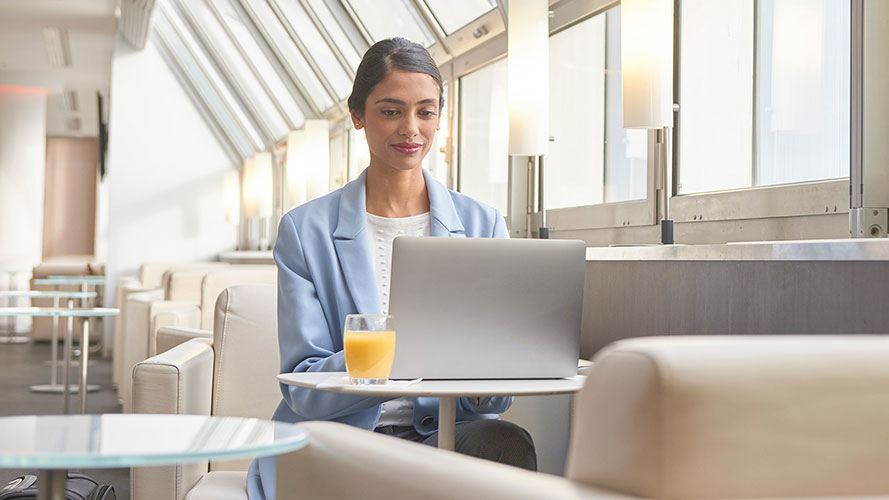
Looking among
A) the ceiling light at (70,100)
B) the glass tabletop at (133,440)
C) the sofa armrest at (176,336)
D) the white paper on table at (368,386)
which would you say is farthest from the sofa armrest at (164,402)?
the ceiling light at (70,100)

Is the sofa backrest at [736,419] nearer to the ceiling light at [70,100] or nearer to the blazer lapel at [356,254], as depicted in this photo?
the blazer lapel at [356,254]

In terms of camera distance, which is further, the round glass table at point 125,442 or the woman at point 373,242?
the woman at point 373,242

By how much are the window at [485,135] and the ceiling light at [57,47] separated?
5595 mm

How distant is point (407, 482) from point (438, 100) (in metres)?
1.07

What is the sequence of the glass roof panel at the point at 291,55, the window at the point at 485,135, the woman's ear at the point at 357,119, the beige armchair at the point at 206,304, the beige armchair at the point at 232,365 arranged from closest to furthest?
the woman's ear at the point at 357,119 → the beige armchair at the point at 232,365 → the beige armchair at the point at 206,304 → the window at the point at 485,135 → the glass roof panel at the point at 291,55

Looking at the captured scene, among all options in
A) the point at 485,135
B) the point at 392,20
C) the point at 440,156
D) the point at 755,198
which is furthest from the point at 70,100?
the point at 755,198

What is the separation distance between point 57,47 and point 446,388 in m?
9.60

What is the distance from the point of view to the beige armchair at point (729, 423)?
26.0 inches

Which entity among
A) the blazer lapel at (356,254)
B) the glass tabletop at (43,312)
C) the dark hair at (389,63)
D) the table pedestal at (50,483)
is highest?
the dark hair at (389,63)

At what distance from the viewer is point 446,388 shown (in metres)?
1.29

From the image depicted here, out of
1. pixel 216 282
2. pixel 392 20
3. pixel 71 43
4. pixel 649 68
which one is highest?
pixel 71 43

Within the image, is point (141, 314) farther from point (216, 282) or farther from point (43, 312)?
point (216, 282)

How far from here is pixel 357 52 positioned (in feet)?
19.0

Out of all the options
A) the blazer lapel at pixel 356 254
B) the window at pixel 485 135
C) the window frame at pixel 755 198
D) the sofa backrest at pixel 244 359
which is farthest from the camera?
the window at pixel 485 135
